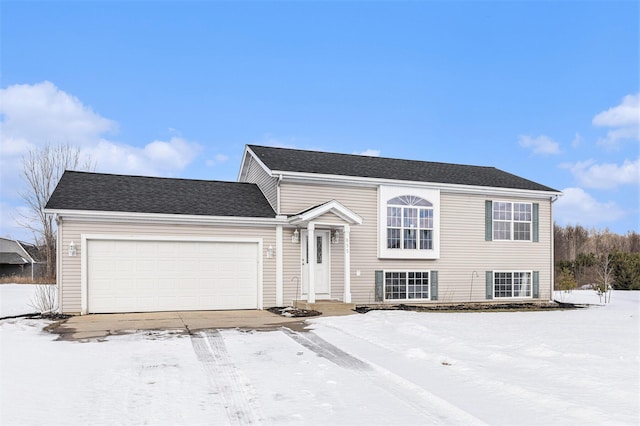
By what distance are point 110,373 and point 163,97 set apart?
46.1 ft

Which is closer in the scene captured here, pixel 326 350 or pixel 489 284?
pixel 326 350

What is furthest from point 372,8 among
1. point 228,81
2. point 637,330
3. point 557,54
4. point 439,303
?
point 637,330

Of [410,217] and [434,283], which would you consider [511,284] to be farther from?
[410,217]

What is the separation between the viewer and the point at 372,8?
1648 centimetres

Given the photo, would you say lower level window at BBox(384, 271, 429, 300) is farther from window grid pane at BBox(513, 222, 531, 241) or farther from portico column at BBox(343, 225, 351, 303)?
window grid pane at BBox(513, 222, 531, 241)

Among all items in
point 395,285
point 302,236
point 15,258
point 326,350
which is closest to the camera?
point 326,350

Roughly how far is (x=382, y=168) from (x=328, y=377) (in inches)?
500

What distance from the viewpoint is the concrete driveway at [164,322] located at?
1089cm

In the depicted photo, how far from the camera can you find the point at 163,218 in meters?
14.5

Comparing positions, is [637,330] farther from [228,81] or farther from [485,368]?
[228,81]

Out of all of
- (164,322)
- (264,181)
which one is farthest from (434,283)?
(164,322)

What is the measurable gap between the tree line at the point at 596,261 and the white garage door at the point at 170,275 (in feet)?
51.6

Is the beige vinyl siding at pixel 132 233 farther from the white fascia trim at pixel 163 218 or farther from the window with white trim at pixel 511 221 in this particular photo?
the window with white trim at pixel 511 221

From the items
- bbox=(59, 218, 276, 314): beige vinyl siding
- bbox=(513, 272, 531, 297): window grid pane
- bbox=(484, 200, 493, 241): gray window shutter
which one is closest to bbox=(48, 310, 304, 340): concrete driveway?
bbox=(59, 218, 276, 314): beige vinyl siding
